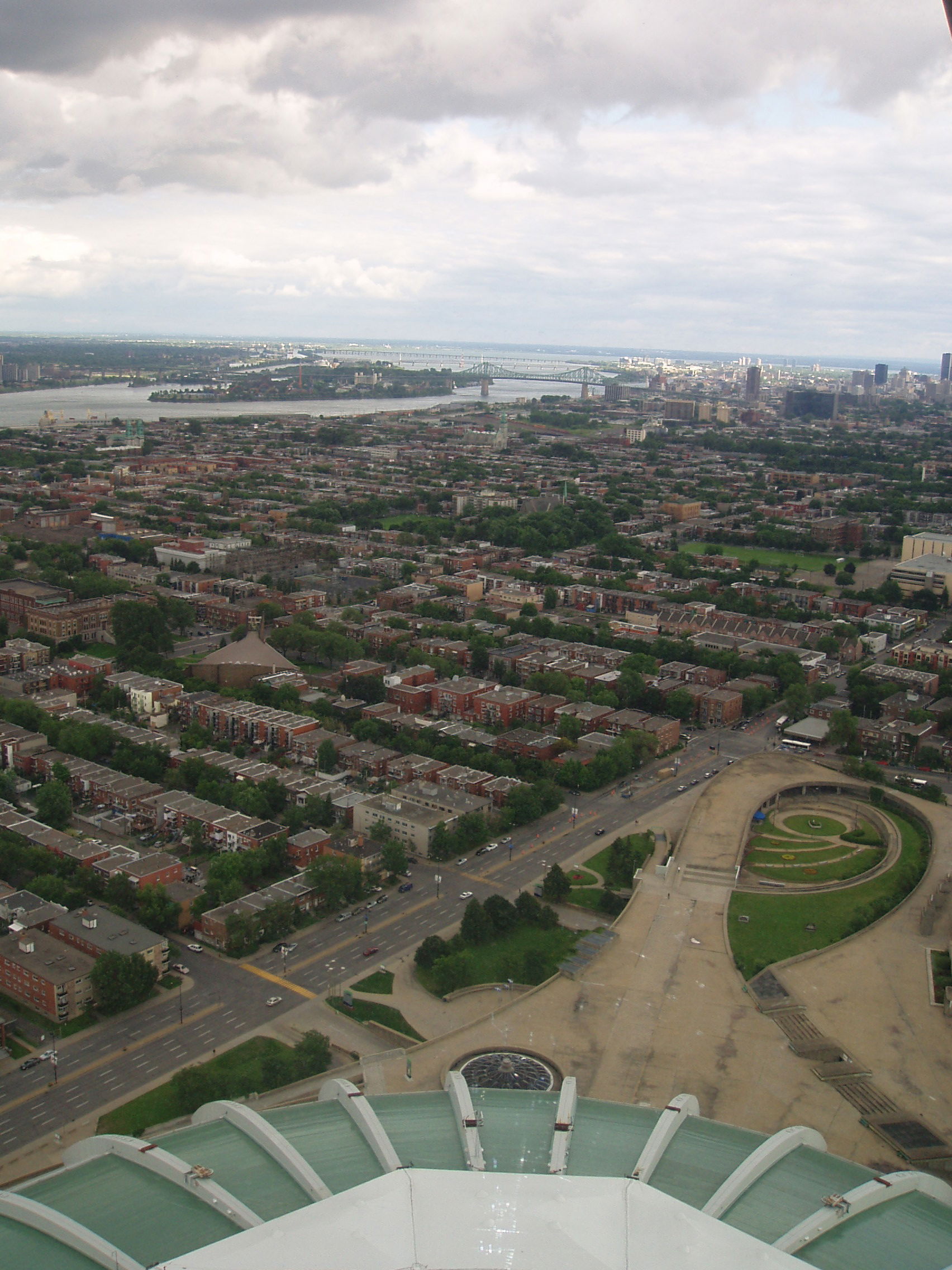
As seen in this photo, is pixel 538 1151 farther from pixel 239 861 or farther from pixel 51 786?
pixel 51 786

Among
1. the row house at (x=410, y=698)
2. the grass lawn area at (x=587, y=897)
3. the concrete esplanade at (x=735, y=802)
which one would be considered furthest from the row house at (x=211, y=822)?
the row house at (x=410, y=698)

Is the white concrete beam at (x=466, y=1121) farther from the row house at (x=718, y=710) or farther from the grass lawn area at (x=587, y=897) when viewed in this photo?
the row house at (x=718, y=710)

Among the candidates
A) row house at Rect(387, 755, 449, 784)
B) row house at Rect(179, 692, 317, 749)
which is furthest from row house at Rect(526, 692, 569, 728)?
row house at Rect(179, 692, 317, 749)

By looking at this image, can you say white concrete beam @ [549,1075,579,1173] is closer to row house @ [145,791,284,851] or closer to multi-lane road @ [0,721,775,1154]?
multi-lane road @ [0,721,775,1154]

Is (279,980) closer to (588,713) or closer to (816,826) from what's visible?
(816,826)

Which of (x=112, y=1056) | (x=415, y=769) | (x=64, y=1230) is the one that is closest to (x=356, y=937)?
(x=112, y=1056)
